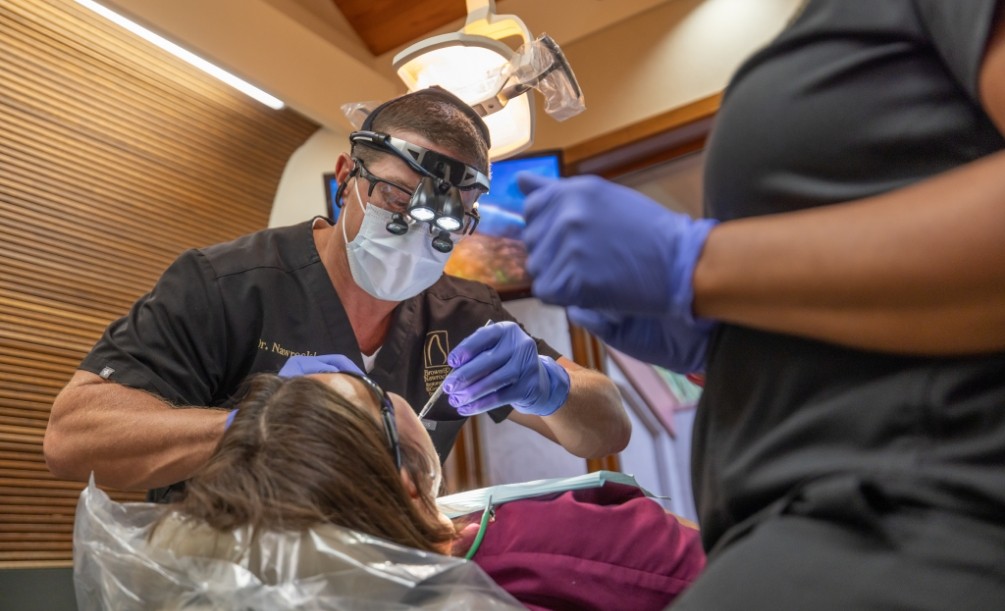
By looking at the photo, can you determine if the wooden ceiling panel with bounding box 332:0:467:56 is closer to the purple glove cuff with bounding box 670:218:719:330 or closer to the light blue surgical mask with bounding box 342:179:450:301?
the light blue surgical mask with bounding box 342:179:450:301

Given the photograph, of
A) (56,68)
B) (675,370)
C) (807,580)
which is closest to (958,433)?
(807,580)

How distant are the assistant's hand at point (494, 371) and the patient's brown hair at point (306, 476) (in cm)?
48

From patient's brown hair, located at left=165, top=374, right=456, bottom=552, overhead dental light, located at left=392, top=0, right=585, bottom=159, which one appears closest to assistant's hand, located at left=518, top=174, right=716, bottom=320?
patient's brown hair, located at left=165, top=374, right=456, bottom=552

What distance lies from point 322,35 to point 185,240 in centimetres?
114

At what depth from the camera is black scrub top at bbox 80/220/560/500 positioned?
5.35 feet

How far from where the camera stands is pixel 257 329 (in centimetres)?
180

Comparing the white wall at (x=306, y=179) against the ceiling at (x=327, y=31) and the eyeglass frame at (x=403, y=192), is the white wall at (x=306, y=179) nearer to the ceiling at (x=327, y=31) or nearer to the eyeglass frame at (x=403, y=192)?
the ceiling at (x=327, y=31)

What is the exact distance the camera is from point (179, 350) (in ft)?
5.41

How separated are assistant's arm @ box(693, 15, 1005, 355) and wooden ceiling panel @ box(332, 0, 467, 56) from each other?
3278 millimetres

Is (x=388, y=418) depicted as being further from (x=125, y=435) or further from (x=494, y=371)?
(x=125, y=435)

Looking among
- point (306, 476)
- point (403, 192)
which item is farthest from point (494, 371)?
point (306, 476)

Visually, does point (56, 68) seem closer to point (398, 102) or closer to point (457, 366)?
point (398, 102)

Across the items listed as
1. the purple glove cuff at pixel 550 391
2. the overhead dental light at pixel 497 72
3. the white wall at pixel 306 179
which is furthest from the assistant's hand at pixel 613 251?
the white wall at pixel 306 179

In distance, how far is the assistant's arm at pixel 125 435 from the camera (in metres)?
1.40
